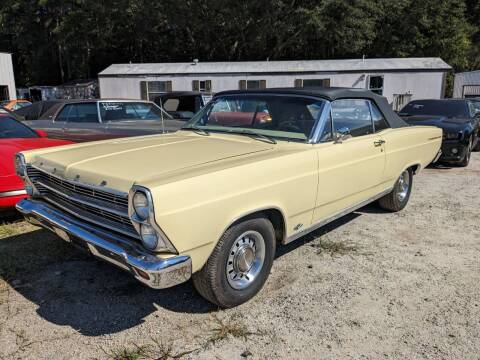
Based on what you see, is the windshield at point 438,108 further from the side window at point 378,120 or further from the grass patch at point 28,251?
the grass patch at point 28,251

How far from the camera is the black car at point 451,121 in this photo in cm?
839

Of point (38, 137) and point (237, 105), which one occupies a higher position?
point (237, 105)

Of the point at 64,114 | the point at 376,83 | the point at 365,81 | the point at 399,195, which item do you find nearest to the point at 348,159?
the point at 399,195

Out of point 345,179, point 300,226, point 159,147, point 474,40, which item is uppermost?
point 474,40

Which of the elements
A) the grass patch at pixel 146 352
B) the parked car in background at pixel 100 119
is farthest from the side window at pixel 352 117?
the parked car in background at pixel 100 119

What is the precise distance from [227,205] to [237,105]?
177cm

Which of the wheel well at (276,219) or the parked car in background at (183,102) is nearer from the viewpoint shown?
the wheel well at (276,219)

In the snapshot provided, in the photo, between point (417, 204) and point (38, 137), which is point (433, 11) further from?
point (38, 137)

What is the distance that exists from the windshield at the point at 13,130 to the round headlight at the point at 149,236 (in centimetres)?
396

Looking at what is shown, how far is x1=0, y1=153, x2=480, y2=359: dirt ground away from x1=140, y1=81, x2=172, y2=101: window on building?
700 inches

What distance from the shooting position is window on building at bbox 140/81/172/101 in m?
21.4

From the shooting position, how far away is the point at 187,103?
1070 cm

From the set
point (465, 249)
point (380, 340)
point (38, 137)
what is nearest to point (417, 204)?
point (465, 249)

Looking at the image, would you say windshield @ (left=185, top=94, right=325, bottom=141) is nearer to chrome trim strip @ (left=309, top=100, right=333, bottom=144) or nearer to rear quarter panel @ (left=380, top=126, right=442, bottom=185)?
chrome trim strip @ (left=309, top=100, right=333, bottom=144)
